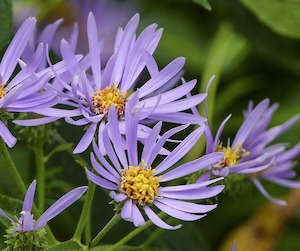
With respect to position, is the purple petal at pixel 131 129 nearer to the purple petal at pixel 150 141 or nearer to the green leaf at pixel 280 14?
the purple petal at pixel 150 141

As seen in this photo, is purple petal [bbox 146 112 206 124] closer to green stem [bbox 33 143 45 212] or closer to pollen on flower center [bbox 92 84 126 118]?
pollen on flower center [bbox 92 84 126 118]

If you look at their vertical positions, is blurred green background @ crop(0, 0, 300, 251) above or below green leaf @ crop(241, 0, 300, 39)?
below

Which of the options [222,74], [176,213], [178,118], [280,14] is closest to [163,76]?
[178,118]

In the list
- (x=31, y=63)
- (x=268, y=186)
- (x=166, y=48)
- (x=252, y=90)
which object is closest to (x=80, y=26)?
(x=166, y=48)

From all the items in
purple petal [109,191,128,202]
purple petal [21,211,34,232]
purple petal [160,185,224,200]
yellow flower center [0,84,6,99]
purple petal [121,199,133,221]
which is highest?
yellow flower center [0,84,6,99]

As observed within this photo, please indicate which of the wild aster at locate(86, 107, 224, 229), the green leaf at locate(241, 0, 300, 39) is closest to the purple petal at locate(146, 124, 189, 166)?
the wild aster at locate(86, 107, 224, 229)

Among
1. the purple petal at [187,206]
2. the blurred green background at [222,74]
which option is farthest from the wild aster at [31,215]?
the blurred green background at [222,74]

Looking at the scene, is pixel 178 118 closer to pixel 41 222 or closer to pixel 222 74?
pixel 41 222
